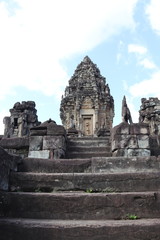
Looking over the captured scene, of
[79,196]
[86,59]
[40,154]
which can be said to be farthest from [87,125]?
[79,196]

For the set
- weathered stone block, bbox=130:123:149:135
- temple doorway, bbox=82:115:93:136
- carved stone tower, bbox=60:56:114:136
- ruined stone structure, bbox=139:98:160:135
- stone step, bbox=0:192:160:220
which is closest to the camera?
stone step, bbox=0:192:160:220

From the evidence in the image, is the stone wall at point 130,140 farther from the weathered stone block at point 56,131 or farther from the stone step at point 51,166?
the stone step at point 51,166

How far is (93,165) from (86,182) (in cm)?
86

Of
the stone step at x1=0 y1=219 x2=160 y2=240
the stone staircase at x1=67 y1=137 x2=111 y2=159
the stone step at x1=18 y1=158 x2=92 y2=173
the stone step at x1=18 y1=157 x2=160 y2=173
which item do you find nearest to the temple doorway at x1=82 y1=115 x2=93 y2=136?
Result: the stone staircase at x1=67 y1=137 x2=111 y2=159

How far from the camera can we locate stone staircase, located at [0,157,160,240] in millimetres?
2922

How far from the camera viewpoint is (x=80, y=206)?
3.36m

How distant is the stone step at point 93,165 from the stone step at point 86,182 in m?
0.66

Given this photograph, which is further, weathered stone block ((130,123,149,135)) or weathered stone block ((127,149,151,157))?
weathered stone block ((130,123,149,135))

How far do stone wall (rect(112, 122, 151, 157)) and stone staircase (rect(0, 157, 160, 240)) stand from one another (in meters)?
2.38

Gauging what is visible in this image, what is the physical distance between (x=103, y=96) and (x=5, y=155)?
2154cm

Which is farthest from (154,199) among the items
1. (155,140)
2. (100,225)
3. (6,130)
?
(6,130)

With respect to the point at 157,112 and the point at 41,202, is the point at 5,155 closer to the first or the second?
the point at 41,202

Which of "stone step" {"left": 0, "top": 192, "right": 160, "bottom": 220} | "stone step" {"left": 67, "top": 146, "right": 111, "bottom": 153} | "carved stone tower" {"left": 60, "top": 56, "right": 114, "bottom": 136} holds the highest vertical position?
"carved stone tower" {"left": 60, "top": 56, "right": 114, "bottom": 136}

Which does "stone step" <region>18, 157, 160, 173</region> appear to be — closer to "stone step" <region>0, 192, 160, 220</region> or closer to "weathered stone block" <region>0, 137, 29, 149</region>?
"stone step" <region>0, 192, 160, 220</region>
